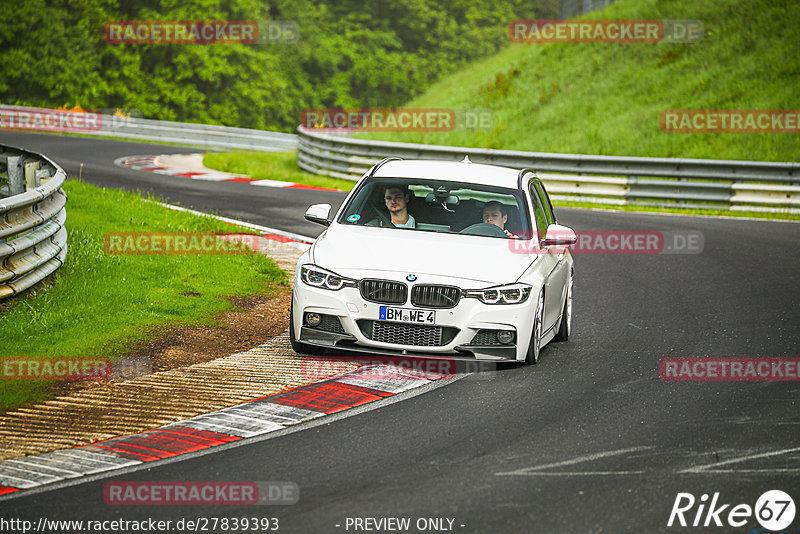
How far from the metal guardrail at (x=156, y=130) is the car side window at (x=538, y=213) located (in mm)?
29581

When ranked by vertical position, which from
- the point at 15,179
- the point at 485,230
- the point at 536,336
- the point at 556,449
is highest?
the point at 485,230

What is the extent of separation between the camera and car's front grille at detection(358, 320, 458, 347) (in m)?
8.51

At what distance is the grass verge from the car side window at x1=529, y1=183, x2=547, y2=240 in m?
3.32

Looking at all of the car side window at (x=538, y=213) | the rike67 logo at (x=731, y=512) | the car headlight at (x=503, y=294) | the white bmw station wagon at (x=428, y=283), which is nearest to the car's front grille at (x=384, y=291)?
the white bmw station wagon at (x=428, y=283)

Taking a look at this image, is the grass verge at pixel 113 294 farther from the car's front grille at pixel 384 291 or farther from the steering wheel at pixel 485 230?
the steering wheel at pixel 485 230

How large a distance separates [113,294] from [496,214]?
3990 millimetres

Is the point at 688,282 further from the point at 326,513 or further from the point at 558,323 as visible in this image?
the point at 326,513

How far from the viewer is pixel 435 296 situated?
28.0 feet

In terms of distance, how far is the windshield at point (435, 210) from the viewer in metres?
9.69

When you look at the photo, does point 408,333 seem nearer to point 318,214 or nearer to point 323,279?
point 323,279

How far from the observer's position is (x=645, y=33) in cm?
3738

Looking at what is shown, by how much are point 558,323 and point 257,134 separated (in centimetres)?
3097

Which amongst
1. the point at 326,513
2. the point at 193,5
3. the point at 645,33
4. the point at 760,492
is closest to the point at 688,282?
the point at 760,492

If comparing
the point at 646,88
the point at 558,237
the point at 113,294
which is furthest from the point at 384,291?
the point at 646,88
